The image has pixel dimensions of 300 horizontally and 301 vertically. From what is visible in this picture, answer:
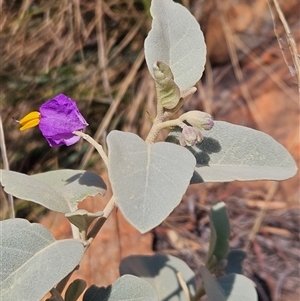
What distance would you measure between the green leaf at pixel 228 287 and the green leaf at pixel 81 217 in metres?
0.18

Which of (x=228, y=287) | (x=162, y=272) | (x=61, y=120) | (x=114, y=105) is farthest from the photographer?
(x=114, y=105)

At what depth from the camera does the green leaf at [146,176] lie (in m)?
0.53

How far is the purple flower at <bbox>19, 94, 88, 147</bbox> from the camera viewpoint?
2.25 ft

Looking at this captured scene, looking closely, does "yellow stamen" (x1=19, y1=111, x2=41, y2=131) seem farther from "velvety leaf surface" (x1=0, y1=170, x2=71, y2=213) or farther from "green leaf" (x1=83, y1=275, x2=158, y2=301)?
"green leaf" (x1=83, y1=275, x2=158, y2=301)

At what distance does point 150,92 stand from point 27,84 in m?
0.43

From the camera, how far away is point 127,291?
2.25 feet

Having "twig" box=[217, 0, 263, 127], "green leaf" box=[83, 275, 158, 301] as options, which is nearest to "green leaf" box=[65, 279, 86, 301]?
"green leaf" box=[83, 275, 158, 301]

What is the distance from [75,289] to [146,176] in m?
0.25

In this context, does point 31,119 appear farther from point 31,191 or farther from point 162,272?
point 162,272

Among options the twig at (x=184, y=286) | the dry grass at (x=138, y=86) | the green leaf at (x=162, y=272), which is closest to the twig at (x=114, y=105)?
the dry grass at (x=138, y=86)

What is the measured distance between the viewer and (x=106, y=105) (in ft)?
6.53

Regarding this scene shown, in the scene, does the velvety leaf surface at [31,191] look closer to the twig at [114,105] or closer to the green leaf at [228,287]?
the green leaf at [228,287]

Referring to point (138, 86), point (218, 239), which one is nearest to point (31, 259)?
point (218, 239)

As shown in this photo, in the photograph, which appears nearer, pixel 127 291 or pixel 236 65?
pixel 127 291
